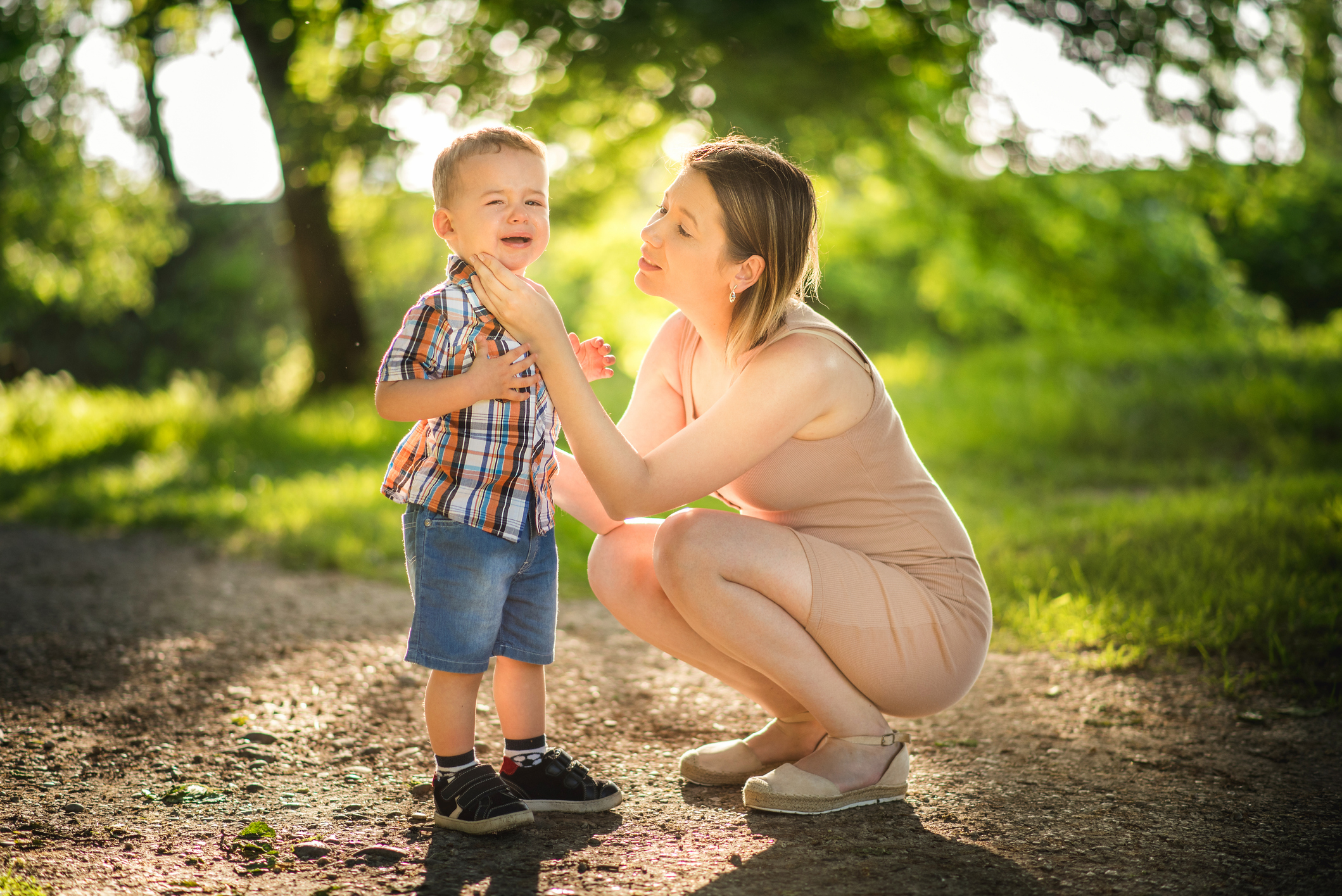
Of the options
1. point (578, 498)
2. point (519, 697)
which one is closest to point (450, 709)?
point (519, 697)

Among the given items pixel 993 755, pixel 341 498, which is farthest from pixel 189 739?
pixel 341 498

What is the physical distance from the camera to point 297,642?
11.0ft

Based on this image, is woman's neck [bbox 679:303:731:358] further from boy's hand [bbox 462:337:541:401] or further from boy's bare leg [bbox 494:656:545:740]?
boy's bare leg [bbox 494:656:545:740]

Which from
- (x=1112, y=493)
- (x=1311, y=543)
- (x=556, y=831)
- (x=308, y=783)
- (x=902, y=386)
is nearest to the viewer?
(x=556, y=831)

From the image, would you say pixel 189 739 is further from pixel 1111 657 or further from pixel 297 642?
pixel 1111 657

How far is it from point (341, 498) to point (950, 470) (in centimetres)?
365

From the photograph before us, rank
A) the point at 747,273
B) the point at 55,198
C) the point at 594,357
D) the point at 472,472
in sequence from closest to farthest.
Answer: the point at 472,472
the point at 747,273
the point at 594,357
the point at 55,198

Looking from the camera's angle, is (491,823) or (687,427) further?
(687,427)

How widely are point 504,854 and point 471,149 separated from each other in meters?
1.35

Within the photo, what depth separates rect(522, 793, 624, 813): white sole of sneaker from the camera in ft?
6.88

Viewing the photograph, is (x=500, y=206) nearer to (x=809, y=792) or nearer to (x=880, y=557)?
(x=880, y=557)

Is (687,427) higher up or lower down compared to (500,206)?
lower down

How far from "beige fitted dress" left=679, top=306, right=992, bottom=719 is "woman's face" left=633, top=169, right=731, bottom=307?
196mm

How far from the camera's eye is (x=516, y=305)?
190 cm
